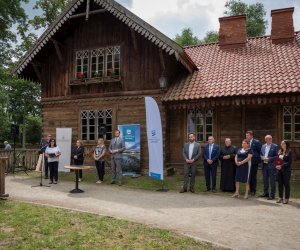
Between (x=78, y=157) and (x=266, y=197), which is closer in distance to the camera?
(x=266, y=197)

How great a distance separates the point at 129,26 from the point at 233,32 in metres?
5.89

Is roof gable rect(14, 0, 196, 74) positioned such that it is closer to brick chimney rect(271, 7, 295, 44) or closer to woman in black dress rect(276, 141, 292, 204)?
brick chimney rect(271, 7, 295, 44)

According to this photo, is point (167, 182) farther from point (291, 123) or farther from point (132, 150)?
point (291, 123)

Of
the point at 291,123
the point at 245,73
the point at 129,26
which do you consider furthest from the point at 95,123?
the point at 291,123

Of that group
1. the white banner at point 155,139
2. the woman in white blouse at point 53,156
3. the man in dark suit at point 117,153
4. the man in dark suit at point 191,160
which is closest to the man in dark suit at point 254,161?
the man in dark suit at point 191,160

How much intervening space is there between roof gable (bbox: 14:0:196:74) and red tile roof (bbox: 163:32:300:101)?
1.06 m

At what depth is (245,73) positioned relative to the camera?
1410cm

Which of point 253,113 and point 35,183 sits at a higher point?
point 253,113

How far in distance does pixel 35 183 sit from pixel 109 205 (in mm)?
5128

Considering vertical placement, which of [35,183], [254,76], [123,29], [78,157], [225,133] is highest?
[123,29]

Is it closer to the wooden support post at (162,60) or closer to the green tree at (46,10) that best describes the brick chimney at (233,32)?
the wooden support post at (162,60)

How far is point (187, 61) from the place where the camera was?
1464 cm

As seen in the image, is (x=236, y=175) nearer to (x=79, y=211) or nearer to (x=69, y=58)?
(x=79, y=211)

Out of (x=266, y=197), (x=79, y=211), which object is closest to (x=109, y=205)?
(x=79, y=211)
